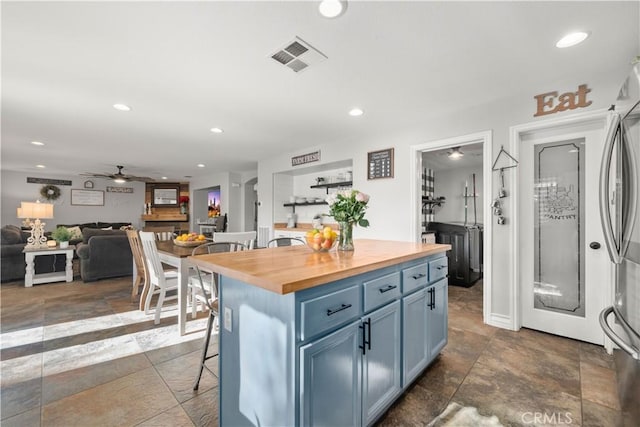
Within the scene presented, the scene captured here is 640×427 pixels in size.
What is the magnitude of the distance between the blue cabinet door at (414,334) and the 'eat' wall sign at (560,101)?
228 centimetres

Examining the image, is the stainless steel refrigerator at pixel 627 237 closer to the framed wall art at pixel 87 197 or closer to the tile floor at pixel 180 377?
the tile floor at pixel 180 377

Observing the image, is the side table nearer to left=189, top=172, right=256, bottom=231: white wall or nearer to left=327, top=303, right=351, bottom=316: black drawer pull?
left=189, top=172, right=256, bottom=231: white wall

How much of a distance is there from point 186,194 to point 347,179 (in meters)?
7.75

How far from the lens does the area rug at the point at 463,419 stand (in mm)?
1566

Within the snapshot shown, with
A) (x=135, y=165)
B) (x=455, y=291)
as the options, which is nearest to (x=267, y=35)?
(x=455, y=291)

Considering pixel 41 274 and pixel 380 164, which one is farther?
pixel 41 274

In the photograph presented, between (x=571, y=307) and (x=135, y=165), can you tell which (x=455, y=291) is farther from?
(x=135, y=165)

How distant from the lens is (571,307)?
2.69m

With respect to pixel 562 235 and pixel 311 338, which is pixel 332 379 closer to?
pixel 311 338

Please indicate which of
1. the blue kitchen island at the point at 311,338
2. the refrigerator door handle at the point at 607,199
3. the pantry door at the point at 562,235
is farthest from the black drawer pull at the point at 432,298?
the pantry door at the point at 562,235

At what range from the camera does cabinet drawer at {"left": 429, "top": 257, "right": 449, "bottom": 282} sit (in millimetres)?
2043

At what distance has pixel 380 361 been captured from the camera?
1.50 metres

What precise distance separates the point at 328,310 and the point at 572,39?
2549 millimetres

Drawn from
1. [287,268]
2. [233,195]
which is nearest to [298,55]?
[287,268]
